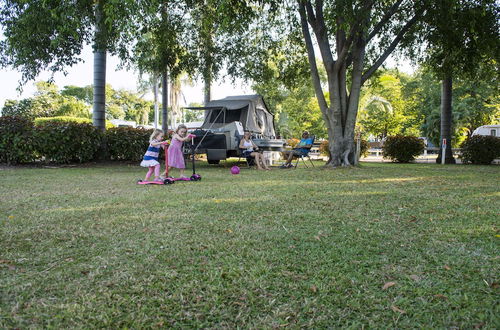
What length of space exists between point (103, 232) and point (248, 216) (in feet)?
5.25

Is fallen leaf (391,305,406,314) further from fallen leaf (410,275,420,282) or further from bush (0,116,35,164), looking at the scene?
bush (0,116,35,164)

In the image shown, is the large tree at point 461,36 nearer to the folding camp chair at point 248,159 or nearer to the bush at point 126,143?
the folding camp chair at point 248,159

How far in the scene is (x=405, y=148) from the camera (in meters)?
18.0

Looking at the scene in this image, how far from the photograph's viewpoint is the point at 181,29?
1361cm

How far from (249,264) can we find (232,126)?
35.8ft

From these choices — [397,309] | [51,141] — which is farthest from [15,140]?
[397,309]

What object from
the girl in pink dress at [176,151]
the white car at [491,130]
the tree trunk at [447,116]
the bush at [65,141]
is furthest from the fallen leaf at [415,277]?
the white car at [491,130]

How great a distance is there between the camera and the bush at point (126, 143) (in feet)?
44.6

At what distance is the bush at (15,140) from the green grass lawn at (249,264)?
740cm

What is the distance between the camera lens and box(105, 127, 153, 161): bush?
1359 cm

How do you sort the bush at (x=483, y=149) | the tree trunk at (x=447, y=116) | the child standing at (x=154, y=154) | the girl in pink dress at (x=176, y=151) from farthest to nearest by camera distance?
the tree trunk at (x=447, y=116) < the bush at (x=483, y=149) < the girl in pink dress at (x=176, y=151) < the child standing at (x=154, y=154)

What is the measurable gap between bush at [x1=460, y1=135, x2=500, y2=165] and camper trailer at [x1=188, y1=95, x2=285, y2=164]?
8.75m

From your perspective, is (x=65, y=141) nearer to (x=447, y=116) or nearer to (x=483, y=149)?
(x=447, y=116)

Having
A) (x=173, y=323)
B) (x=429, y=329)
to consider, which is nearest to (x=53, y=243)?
(x=173, y=323)
